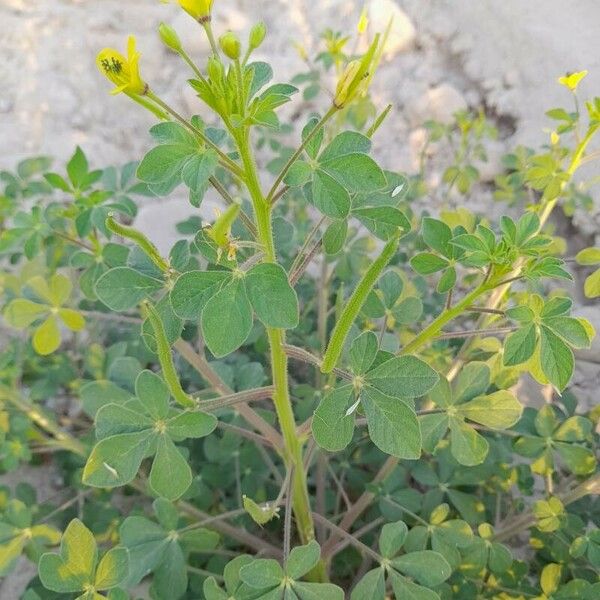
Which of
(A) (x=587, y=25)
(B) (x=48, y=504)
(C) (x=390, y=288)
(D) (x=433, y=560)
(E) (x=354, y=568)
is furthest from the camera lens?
(A) (x=587, y=25)

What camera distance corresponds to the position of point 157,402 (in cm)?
114

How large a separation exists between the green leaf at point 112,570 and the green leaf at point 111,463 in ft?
0.61

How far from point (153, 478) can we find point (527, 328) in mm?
A: 678

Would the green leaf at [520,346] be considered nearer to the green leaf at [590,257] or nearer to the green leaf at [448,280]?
the green leaf at [448,280]

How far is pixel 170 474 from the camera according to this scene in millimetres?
1119

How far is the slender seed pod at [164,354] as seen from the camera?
3.21 ft

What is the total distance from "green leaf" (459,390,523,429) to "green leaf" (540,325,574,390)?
0.68 feet

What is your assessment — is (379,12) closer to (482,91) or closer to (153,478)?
(482,91)

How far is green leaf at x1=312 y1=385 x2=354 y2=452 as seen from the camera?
3.35ft

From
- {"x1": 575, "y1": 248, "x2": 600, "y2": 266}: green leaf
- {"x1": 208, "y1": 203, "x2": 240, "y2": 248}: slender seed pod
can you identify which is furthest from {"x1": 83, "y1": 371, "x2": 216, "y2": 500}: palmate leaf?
{"x1": 575, "y1": 248, "x2": 600, "y2": 266}: green leaf

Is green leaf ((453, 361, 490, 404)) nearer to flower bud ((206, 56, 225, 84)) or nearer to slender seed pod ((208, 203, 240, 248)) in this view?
slender seed pod ((208, 203, 240, 248))

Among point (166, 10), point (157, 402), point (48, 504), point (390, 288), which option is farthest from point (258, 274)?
point (166, 10)

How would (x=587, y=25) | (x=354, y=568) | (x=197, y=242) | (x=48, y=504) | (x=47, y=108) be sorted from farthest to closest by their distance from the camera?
(x=47, y=108) < (x=587, y=25) < (x=48, y=504) < (x=354, y=568) < (x=197, y=242)

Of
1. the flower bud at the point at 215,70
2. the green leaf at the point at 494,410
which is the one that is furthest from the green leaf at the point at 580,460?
the flower bud at the point at 215,70
